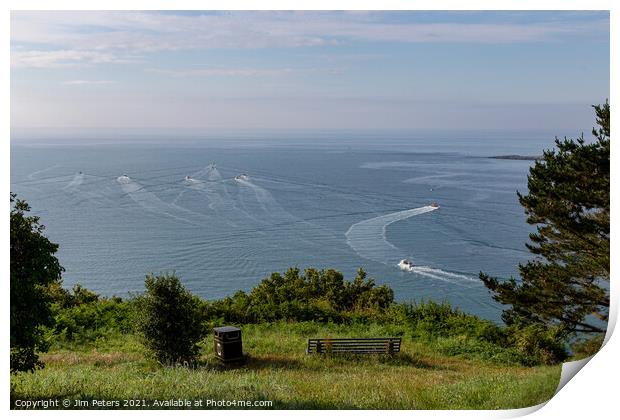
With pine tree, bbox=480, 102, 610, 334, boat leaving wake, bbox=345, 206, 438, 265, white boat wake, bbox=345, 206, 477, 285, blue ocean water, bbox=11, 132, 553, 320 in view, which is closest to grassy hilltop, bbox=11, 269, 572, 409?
pine tree, bbox=480, 102, 610, 334

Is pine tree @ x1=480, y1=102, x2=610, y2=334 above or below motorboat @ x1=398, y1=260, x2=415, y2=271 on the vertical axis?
above

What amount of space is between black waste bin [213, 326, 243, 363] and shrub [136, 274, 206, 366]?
0.65 metres

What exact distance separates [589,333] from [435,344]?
3.15 meters

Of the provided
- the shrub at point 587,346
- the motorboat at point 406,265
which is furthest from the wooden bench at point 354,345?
the motorboat at point 406,265

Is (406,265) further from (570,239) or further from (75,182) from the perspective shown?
(75,182)

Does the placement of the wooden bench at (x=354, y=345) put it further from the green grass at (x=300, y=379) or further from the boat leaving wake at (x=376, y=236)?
the boat leaving wake at (x=376, y=236)

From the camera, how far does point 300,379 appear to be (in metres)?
10.0

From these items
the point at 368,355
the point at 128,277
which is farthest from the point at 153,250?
the point at 368,355

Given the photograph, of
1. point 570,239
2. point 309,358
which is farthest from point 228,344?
point 570,239

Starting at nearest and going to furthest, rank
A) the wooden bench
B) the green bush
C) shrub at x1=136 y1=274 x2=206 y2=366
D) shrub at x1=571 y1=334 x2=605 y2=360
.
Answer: shrub at x1=136 y1=274 x2=206 y2=366 → shrub at x1=571 y1=334 x2=605 y2=360 → the wooden bench → the green bush

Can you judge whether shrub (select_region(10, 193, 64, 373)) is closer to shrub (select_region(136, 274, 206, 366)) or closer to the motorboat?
shrub (select_region(136, 274, 206, 366))

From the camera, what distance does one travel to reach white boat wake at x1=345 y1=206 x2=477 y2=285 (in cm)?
1952

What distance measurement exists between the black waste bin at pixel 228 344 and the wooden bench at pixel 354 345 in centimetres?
156

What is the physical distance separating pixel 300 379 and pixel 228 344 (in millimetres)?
1778
